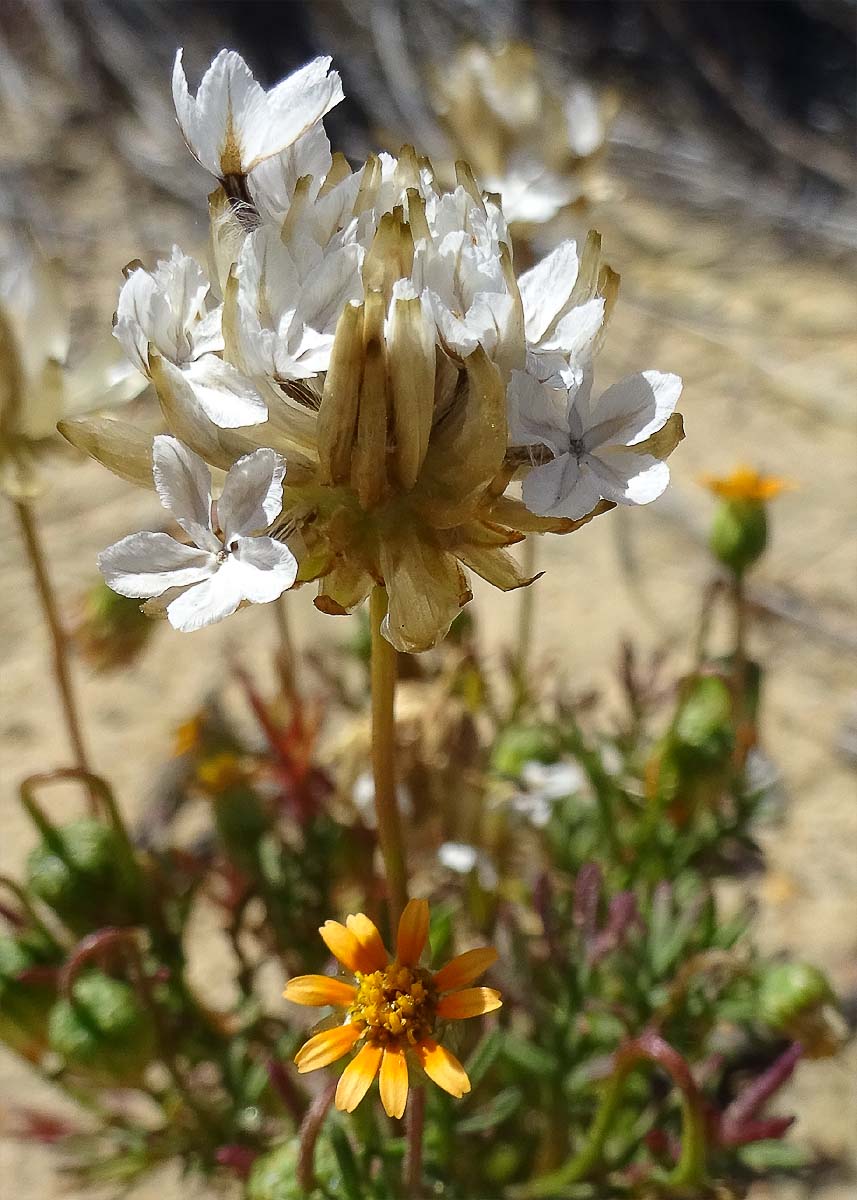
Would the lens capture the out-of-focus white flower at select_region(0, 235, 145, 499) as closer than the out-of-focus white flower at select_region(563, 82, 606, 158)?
Yes

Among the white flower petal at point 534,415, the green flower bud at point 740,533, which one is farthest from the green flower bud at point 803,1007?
the white flower petal at point 534,415

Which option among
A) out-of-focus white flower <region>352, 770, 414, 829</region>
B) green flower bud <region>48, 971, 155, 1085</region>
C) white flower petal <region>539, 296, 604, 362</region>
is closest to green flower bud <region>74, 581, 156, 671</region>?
out-of-focus white flower <region>352, 770, 414, 829</region>

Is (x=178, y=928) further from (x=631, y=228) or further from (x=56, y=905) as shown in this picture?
(x=631, y=228)

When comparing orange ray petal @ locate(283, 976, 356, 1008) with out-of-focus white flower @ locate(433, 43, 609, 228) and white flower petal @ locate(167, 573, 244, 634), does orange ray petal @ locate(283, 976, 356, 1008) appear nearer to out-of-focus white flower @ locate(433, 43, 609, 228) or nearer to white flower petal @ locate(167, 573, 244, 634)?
white flower petal @ locate(167, 573, 244, 634)

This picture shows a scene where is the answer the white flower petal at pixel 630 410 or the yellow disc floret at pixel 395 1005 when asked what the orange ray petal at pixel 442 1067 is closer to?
the yellow disc floret at pixel 395 1005

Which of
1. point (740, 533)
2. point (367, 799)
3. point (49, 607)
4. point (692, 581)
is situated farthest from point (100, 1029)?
point (692, 581)
